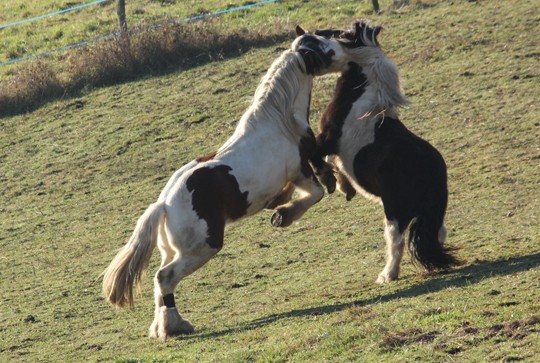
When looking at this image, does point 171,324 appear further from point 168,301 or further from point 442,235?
point 442,235

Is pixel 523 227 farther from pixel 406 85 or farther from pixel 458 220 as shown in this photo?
pixel 406 85

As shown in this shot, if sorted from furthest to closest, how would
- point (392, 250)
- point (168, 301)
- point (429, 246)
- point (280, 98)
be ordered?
point (280, 98), point (392, 250), point (429, 246), point (168, 301)

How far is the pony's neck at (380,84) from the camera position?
912cm

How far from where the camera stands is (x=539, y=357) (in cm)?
567

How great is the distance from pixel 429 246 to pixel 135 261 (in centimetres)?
240

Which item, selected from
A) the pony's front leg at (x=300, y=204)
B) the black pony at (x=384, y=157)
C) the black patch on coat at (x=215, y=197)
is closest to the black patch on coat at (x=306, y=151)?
the pony's front leg at (x=300, y=204)

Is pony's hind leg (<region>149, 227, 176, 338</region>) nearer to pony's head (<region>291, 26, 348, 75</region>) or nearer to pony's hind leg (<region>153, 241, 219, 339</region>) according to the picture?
pony's hind leg (<region>153, 241, 219, 339</region>)

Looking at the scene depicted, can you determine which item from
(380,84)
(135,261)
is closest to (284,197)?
(380,84)

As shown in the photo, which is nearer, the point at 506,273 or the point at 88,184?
the point at 506,273

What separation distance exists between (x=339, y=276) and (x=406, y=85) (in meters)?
6.95

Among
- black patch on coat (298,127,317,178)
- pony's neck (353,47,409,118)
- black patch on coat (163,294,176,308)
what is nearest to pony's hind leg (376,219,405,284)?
black patch on coat (298,127,317,178)

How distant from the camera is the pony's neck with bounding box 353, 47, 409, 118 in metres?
9.12

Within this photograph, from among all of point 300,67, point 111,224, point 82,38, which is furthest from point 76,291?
point 82,38

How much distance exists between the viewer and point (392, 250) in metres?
8.72
